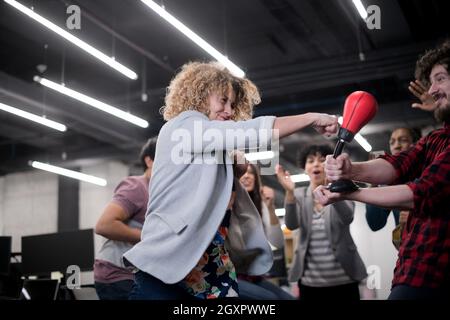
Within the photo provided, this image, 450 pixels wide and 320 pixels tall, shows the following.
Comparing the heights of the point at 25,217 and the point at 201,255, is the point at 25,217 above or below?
above

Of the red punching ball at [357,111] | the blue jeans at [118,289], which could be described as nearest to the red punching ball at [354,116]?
the red punching ball at [357,111]

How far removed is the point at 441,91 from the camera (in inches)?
60.3

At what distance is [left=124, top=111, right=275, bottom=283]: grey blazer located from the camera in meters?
1.52

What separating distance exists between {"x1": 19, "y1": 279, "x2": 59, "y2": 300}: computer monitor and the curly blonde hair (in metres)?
2.61

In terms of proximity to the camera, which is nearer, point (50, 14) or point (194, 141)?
point (194, 141)

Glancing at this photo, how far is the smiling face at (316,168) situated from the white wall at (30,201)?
28.0 feet

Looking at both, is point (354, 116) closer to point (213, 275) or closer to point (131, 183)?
point (213, 275)

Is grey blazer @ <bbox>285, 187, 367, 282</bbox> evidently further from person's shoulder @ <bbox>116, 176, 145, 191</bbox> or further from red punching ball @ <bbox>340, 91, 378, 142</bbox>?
red punching ball @ <bbox>340, 91, 378, 142</bbox>

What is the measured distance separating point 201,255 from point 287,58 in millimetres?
6909

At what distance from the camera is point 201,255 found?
5.03ft

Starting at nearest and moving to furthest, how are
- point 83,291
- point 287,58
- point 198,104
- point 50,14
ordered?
point 198,104 → point 83,291 → point 50,14 → point 287,58

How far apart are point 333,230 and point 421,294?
1.74 metres

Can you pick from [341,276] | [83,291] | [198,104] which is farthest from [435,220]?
[83,291]
